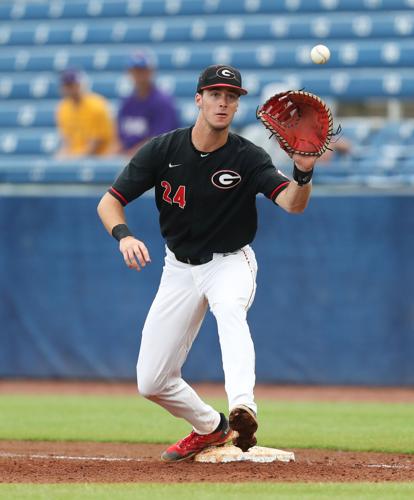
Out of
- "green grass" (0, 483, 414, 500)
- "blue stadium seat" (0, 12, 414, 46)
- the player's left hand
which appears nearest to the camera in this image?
"green grass" (0, 483, 414, 500)

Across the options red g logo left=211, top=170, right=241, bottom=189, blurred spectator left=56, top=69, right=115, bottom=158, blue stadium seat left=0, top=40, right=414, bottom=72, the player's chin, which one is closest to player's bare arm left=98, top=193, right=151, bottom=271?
red g logo left=211, top=170, right=241, bottom=189

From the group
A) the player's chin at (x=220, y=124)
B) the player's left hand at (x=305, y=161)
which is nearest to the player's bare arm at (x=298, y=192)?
the player's left hand at (x=305, y=161)

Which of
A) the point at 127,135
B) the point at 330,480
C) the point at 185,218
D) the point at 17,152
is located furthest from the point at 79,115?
the point at 330,480

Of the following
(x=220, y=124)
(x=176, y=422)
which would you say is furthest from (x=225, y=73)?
(x=176, y=422)

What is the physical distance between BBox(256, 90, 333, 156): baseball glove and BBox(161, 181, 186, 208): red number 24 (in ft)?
2.02

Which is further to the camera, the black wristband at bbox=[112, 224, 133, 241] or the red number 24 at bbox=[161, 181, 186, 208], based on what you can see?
the red number 24 at bbox=[161, 181, 186, 208]

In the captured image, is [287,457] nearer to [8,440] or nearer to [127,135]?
[8,440]

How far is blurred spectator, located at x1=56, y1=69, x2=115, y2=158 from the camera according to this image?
12.1 m

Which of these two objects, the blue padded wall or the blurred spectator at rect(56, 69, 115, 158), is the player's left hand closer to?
the blue padded wall

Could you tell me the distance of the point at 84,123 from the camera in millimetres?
12219

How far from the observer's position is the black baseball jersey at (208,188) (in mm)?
5906

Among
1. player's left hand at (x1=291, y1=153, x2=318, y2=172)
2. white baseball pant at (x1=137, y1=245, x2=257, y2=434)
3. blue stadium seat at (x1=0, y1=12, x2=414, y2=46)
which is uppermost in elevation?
blue stadium seat at (x1=0, y1=12, x2=414, y2=46)

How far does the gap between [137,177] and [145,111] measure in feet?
18.1

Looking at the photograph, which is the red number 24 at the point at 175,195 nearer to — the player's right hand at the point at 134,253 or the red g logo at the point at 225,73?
the player's right hand at the point at 134,253
